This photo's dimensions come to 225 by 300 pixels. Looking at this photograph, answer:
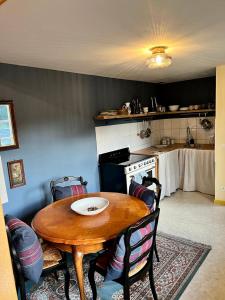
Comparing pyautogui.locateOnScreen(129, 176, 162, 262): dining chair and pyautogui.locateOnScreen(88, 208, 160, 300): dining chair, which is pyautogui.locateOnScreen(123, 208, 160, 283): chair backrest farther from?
pyautogui.locateOnScreen(129, 176, 162, 262): dining chair

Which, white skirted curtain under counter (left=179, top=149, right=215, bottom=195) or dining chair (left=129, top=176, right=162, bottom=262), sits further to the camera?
white skirted curtain under counter (left=179, top=149, right=215, bottom=195)

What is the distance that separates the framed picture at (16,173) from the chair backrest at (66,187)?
360 mm

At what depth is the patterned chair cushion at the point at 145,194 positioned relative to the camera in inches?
88.9

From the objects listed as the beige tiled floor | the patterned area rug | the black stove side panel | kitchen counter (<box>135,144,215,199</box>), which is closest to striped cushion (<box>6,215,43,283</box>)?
the patterned area rug

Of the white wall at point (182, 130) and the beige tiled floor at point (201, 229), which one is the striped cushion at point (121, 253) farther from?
the white wall at point (182, 130)

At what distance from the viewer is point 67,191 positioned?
2699 mm

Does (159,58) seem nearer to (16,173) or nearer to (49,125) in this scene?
(49,125)

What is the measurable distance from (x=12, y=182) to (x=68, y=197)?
647 millimetres

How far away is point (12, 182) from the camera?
8.43ft

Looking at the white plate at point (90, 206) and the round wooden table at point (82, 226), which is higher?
the white plate at point (90, 206)

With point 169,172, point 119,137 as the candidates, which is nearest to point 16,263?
point 119,137

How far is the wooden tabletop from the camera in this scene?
1.68m

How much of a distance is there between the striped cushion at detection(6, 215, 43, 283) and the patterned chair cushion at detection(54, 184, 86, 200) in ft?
3.15

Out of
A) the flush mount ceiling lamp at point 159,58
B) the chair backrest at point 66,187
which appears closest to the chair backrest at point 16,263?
the chair backrest at point 66,187
